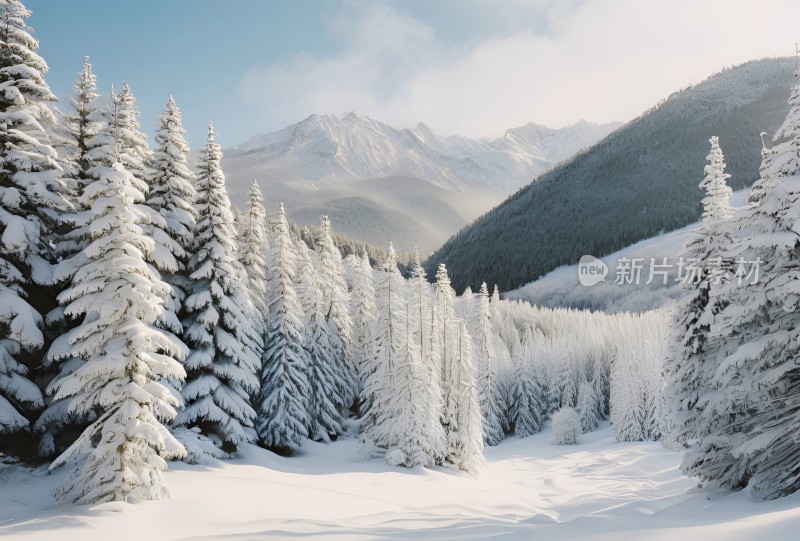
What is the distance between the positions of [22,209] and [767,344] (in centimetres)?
2318

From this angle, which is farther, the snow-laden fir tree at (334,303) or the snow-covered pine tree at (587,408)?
the snow-covered pine tree at (587,408)

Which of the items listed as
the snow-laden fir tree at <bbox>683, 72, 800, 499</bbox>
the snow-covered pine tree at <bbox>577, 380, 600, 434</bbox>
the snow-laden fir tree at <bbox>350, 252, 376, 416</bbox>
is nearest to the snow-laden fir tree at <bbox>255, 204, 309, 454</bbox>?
the snow-laden fir tree at <bbox>350, 252, 376, 416</bbox>

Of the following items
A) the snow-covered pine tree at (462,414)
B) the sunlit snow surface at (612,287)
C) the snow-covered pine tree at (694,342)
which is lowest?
the snow-covered pine tree at (462,414)

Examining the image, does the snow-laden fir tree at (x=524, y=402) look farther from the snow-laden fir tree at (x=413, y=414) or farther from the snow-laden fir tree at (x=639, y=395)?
the snow-laden fir tree at (x=413, y=414)

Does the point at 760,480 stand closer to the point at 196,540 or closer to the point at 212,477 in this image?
the point at 196,540

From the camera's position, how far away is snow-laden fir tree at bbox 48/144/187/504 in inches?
527

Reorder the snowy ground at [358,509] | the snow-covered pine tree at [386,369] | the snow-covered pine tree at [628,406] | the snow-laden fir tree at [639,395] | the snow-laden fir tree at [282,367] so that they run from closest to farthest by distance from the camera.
Answer: the snowy ground at [358,509], the snow-laden fir tree at [282,367], the snow-covered pine tree at [386,369], the snow-laden fir tree at [639,395], the snow-covered pine tree at [628,406]

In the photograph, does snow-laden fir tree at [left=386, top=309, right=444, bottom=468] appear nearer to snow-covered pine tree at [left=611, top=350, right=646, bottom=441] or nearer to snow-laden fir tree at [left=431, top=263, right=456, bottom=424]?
snow-laden fir tree at [left=431, top=263, right=456, bottom=424]

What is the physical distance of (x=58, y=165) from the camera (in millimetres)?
17391

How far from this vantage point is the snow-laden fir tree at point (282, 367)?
29.6 m

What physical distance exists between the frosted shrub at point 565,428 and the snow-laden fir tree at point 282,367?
42.7 meters

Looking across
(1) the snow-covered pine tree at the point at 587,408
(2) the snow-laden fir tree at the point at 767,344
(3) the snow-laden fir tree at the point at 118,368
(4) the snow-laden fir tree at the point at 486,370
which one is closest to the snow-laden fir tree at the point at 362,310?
(4) the snow-laden fir tree at the point at 486,370

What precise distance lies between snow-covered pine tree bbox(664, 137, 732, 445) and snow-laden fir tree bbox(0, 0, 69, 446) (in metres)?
21.3

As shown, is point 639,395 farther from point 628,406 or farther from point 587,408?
point 587,408
